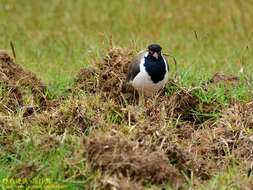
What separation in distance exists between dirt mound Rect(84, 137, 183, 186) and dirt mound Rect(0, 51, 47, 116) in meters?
1.46

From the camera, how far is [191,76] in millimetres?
5781

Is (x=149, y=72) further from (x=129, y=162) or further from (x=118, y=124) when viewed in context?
(x=129, y=162)

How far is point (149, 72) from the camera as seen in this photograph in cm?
546

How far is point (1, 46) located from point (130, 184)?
5.66m

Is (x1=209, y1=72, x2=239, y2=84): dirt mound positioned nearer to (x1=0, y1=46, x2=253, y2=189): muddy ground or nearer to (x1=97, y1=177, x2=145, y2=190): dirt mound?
(x1=0, y1=46, x2=253, y2=189): muddy ground

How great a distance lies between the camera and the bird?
5391 millimetres

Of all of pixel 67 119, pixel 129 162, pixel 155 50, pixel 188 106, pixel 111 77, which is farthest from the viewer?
pixel 111 77

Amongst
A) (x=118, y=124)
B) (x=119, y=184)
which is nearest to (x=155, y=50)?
(x=118, y=124)

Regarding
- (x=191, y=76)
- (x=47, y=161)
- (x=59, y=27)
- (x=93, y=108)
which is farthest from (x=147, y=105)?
(x=59, y=27)

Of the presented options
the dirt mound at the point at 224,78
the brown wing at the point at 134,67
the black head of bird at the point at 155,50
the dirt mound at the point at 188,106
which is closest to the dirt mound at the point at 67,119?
the brown wing at the point at 134,67

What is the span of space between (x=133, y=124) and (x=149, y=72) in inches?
42.9

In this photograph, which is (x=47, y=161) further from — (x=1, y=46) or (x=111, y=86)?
(x=1, y=46)

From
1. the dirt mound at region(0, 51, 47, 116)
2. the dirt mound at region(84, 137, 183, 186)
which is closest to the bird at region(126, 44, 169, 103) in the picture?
the dirt mound at region(0, 51, 47, 116)

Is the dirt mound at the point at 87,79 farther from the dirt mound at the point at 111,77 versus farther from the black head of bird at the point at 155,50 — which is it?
the black head of bird at the point at 155,50
